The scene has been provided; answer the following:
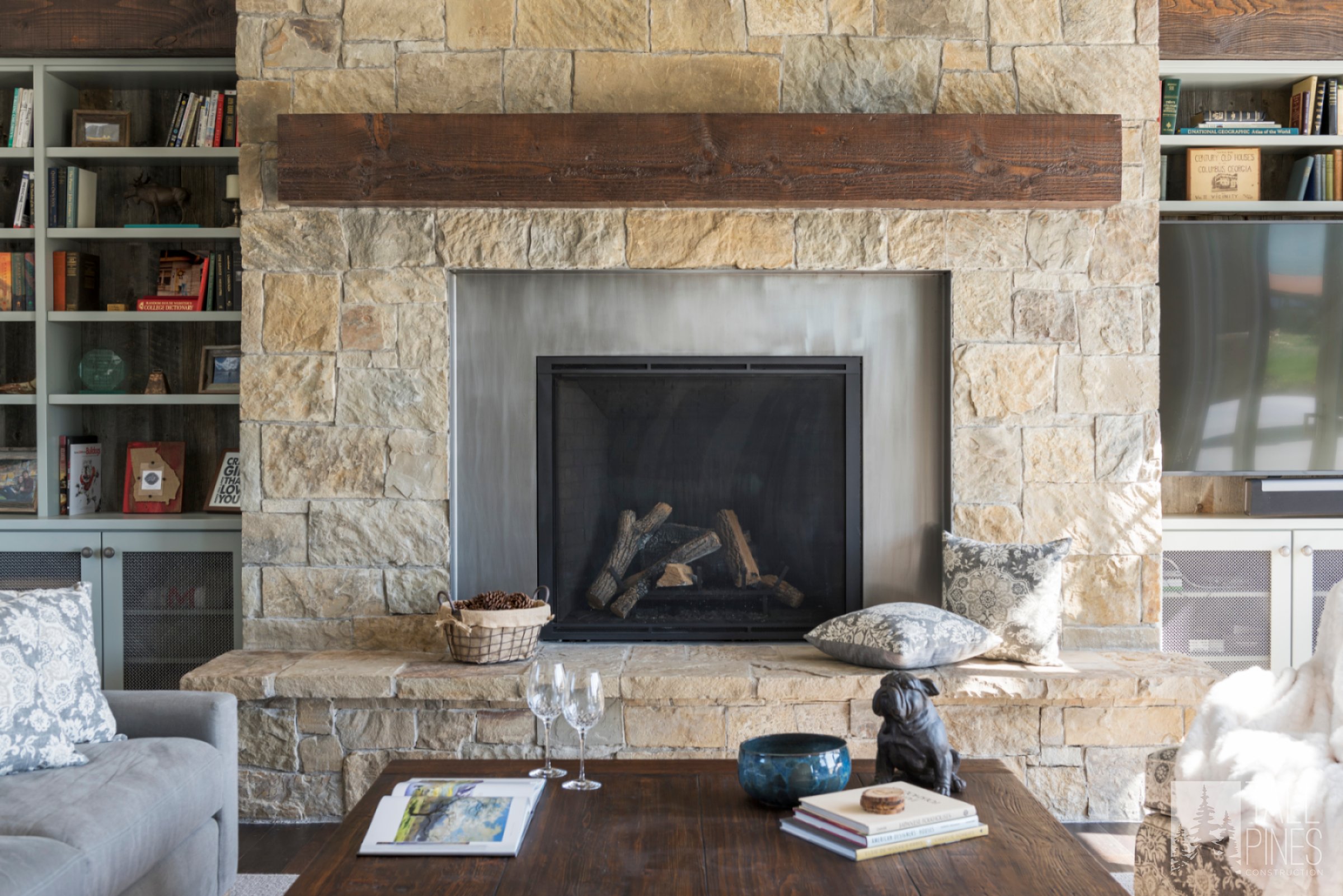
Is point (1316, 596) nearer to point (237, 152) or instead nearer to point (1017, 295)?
point (1017, 295)

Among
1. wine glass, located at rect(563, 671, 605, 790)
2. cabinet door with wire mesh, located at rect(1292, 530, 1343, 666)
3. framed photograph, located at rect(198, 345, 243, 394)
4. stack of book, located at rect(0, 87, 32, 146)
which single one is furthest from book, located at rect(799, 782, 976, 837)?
stack of book, located at rect(0, 87, 32, 146)

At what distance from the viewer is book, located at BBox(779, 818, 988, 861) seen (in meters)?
1.61

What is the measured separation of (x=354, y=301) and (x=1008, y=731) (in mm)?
2273

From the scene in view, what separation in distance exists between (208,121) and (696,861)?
3080mm

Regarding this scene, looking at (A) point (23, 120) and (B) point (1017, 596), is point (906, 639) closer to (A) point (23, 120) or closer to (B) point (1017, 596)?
(B) point (1017, 596)

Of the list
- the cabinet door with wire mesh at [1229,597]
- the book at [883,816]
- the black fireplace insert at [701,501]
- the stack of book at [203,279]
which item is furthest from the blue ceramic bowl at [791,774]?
the stack of book at [203,279]

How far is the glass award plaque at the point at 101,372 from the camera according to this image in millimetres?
3717

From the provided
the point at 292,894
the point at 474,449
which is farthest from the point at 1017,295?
the point at 292,894

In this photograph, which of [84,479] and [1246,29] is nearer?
A: [1246,29]

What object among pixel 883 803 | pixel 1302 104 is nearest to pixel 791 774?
pixel 883 803

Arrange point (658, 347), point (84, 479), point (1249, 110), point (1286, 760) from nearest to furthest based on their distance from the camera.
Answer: point (1286, 760) < point (658, 347) < point (84, 479) < point (1249, 110)

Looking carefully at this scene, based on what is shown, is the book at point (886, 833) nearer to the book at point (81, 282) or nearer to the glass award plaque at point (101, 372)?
the glass award plaque at point (101, 372)

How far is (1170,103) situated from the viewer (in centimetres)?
362

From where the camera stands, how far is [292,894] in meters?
1.50
